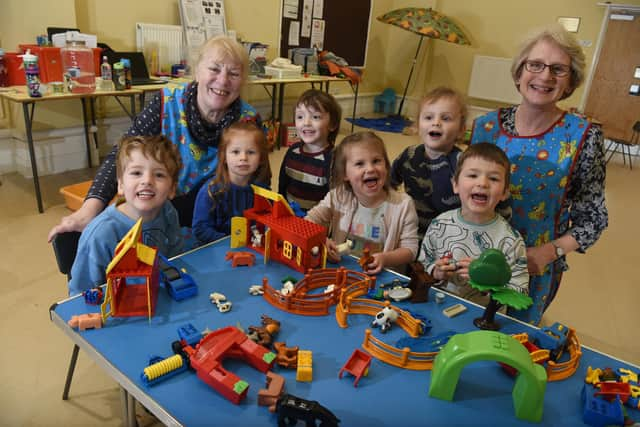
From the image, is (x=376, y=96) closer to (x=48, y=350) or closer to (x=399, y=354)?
(x=48, y=350)

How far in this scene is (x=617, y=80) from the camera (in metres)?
5.98

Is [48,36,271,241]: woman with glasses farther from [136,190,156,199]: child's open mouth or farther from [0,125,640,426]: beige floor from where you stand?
[0,125,640,426]: beige floor

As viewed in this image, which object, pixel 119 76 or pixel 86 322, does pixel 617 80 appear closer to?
pixel 119 76

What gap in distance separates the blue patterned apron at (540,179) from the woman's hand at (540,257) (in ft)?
0.20

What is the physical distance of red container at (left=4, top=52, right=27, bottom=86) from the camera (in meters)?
3.24

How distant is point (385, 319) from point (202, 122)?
116 centimetres

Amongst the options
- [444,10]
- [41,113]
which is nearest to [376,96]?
[444,10]

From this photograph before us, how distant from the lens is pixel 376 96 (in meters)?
7.67

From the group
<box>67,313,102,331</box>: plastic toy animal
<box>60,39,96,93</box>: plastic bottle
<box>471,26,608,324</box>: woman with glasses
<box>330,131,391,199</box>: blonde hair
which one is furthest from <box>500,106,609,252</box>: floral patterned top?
<box>60,39,96,93</box>: plastic bottle

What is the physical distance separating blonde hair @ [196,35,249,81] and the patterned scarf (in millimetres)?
121

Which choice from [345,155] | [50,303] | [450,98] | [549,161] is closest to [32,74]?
[50,303]

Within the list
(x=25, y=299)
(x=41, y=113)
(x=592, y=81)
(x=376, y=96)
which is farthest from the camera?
(x=376, y=96)

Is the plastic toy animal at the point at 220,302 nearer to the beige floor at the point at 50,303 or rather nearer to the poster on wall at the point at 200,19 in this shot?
the beige floor at the point at 50,303

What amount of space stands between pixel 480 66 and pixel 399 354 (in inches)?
261
